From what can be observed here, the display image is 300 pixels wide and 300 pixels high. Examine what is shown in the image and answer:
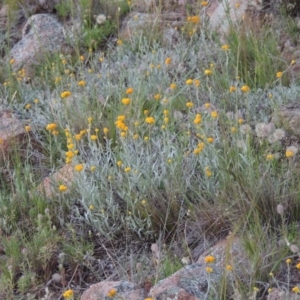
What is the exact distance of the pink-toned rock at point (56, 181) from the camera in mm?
3693

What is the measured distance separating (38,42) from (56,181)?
7.20 ft

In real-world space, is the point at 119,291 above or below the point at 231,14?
below

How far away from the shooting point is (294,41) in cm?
505

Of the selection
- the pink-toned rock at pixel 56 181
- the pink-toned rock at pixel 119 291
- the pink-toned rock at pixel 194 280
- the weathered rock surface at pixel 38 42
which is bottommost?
the pink-toned rock at pixel 119 291

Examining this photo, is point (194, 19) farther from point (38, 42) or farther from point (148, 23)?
point (38, 42)

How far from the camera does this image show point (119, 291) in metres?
2.79

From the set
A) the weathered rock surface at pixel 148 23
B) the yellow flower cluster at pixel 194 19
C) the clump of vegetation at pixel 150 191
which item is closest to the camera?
the clump of vegetation at pixel 150 191

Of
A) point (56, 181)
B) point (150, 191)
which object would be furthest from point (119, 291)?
point (56, 181)

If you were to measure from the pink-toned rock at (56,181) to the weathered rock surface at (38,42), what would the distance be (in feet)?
5.62

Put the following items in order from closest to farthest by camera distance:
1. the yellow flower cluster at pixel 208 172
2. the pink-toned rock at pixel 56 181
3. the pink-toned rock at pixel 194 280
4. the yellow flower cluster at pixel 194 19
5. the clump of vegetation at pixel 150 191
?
the pink-toned rock at pixel 194 280 → the clump of vegetation at pixel 150 191 → the yellow flower cluster at pixel 208 172 → the pink-toned rock at pixel 56 181 → the yellow flower cluster at pixel 194 19

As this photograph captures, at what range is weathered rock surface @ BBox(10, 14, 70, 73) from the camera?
18.1 ft

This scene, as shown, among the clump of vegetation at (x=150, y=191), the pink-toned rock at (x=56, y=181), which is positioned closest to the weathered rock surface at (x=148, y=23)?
the clump of vegetation at (x=150, y=191)

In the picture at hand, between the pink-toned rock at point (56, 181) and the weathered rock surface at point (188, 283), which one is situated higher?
the pink-toned rock at point (56, 181)

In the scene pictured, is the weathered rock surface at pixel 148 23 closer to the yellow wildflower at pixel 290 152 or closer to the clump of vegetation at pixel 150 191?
the clump of vegetation at pixel 150 191
